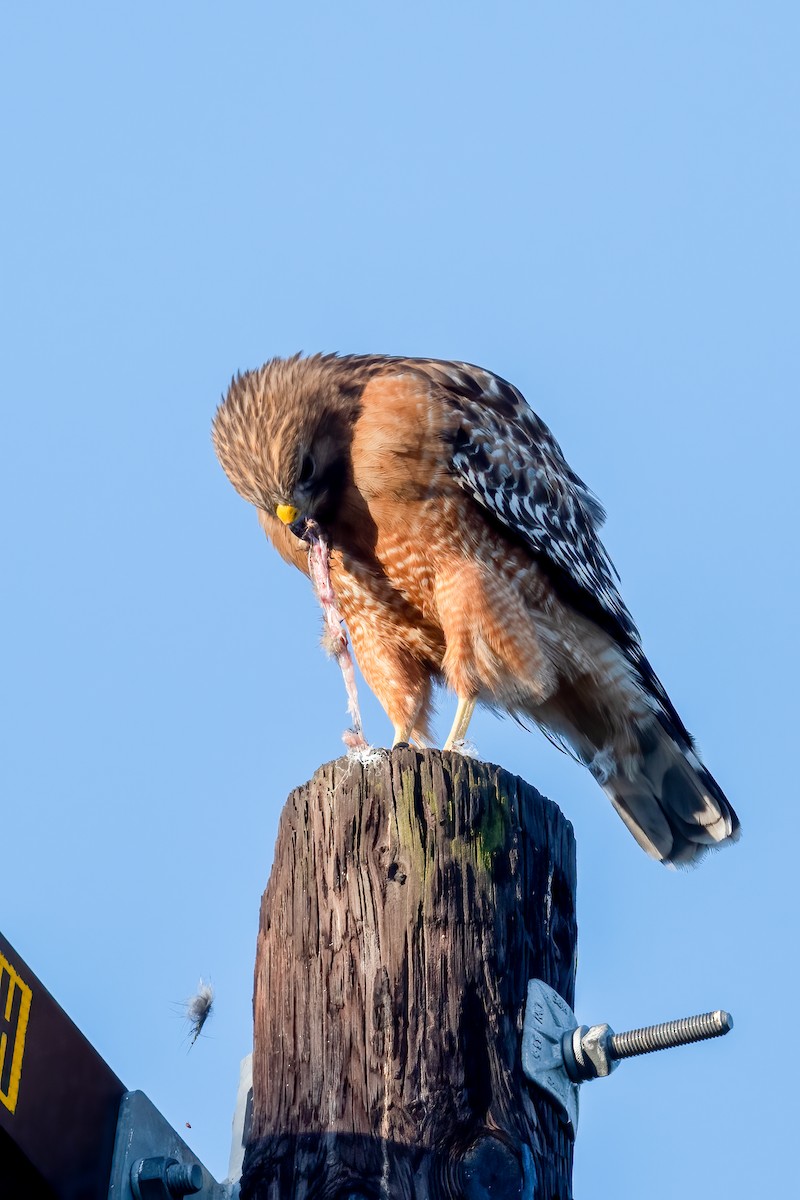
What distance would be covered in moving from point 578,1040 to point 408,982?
0.42 meters

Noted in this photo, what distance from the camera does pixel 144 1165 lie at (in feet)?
10.5

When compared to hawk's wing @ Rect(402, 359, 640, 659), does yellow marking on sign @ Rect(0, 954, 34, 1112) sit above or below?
below

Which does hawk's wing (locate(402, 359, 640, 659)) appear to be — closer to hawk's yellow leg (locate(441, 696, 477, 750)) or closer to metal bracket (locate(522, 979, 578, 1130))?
hawk's yellow leg (locate(441, 696, 477, 750))

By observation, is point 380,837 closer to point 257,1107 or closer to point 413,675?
point 257,1107

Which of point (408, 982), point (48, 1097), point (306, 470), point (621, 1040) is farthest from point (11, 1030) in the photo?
point (306, 470)

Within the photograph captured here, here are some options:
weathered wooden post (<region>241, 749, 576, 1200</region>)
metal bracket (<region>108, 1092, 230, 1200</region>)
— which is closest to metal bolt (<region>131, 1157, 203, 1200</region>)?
metal bracket (<region>108, 1092, 230, 1200</region>)

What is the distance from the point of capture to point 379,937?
10.7 ft

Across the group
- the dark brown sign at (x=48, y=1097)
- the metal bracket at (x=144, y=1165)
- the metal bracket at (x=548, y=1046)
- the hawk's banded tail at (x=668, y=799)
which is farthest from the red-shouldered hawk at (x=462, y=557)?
the dark brown sign at (x=48, y=1097)

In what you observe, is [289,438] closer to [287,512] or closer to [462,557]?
[287,512]

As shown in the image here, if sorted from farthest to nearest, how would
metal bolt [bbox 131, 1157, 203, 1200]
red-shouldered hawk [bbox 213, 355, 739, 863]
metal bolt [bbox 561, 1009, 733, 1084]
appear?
1. red-shouldered hawk [bbox 213, 355, 739, 863]
2. metal bolt [bbox 561, 1009, 733, 1084]
3. metal bolt [bbox 131, 1157, 203, 1200]

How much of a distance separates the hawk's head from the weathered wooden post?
2.39 meters

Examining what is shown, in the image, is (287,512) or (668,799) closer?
(287,512)

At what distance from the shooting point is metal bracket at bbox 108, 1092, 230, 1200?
3.20 metres

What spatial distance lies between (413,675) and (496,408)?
3.85ft
